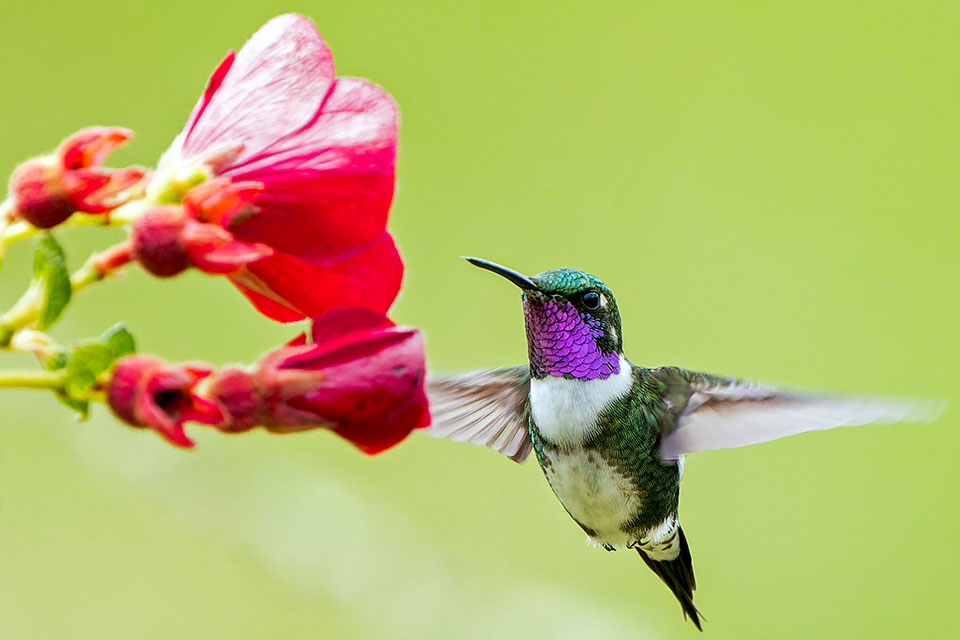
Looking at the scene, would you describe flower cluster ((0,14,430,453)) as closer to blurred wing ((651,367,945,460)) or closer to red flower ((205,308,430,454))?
red flower ((205,308,430,454))

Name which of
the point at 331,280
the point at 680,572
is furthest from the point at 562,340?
the point at 331,280

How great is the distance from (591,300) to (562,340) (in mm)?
52

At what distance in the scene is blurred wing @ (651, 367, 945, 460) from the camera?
99 centimetres

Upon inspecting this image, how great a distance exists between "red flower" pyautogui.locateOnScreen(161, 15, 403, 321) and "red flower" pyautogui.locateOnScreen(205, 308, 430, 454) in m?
0.08

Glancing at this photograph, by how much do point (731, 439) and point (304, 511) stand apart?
737mm

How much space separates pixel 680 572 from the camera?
153cm

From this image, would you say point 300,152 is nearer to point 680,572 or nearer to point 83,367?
point 83,367

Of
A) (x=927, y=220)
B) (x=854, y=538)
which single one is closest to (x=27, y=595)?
(x=854, y=538)

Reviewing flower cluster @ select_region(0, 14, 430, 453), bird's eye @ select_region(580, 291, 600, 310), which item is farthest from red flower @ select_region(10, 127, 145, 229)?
bird's eye @ select_region(580, 291, 600, 310)

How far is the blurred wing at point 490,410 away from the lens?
1.27 metres

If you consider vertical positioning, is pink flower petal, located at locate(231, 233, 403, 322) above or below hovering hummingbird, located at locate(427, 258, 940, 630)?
above

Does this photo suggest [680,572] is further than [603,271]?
No

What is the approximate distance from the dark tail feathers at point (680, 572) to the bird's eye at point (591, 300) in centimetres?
42

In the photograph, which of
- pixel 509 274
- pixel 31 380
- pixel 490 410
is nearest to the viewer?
pixel 31 380
